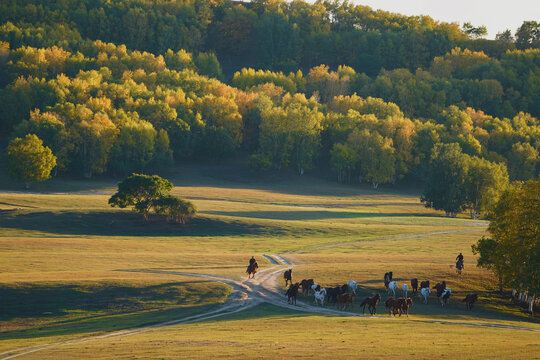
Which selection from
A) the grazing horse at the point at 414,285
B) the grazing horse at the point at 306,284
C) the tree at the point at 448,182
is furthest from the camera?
the tree at the point at 448,182

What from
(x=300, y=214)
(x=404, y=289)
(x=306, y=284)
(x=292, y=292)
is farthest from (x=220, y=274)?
(x=300, y=214)

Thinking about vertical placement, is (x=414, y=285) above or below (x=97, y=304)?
above

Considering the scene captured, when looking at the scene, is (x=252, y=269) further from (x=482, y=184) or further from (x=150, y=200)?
(x=482, y=184)

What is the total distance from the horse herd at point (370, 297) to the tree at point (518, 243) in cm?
457

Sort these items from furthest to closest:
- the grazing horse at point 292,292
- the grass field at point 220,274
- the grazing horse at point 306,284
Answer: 1. the grazing horse at point 306,284
2. the grazing horse at point 292,292
3. the grass field at point 220,274

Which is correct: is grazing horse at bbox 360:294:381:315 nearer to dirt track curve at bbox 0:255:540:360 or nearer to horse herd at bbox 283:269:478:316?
horse herd at bbox 283:269:478:316

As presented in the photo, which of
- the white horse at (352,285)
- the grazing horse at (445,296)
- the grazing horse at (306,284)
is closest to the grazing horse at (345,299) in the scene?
the white horse at (352,285)

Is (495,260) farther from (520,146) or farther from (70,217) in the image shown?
(520,146)

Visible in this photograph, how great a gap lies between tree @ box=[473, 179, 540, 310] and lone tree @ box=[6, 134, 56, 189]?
286ft

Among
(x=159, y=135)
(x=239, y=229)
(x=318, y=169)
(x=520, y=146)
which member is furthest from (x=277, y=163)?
(x=239, y=229)

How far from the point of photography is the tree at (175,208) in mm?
85750

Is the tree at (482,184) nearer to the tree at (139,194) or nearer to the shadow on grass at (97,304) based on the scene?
the tree at (139,194)

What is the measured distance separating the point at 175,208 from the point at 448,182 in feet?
189

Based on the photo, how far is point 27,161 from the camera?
116125mm
